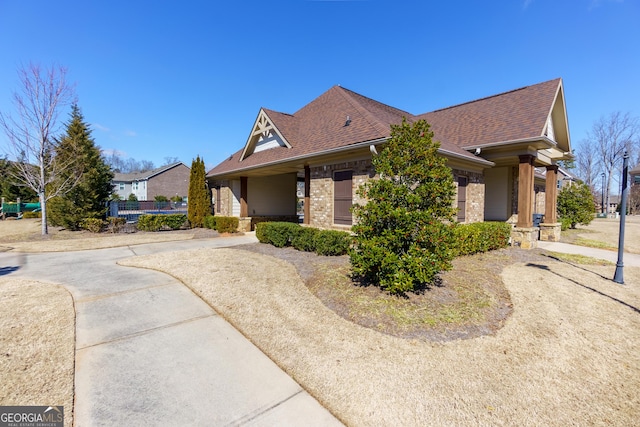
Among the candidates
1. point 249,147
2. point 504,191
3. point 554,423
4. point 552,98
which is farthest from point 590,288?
point 249,147

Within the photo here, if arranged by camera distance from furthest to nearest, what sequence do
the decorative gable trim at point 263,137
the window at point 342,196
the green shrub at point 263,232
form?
1. the decorative gable trim at point 263,137
2. the green shrub at point 263,232
3. the window at point 342,196

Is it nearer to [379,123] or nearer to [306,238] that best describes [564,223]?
[379,123]

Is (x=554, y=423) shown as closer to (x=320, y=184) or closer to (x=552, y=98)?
(x=320, y=184)

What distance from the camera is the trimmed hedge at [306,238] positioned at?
29.7 ft

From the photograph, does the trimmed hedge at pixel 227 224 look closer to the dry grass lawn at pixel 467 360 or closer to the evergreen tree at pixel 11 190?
the dry grass lawn at pixel 467 360

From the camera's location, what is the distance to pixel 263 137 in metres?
15.1

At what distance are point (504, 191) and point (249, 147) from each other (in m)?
14.8

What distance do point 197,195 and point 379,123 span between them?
42.6 ft

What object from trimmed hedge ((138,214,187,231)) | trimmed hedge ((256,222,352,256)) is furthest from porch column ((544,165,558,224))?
trimmed hedge ((138,214,187,231))

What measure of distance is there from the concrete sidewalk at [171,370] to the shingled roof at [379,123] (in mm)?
6668

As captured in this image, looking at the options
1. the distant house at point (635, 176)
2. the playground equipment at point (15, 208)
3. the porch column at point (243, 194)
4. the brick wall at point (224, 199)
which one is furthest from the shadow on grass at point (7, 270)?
the distant house at point (635, 176)

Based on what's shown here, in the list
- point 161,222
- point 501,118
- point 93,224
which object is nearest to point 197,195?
point 161,222

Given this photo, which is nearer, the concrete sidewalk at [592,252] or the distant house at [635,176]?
the concrete sidewalk at [592,252]

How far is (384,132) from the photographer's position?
28.2 ft
